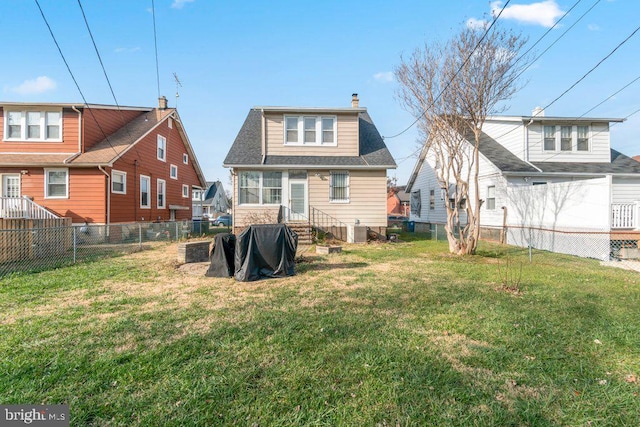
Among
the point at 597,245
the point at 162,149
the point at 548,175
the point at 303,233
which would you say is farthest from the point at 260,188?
the point at 548,175

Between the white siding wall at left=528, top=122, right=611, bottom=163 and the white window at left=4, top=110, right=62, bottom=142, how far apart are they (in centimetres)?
2284

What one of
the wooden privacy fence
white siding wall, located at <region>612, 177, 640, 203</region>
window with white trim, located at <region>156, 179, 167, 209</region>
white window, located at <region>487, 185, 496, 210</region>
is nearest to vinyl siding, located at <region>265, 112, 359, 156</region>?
white window, located at <region>487, 185, 496, 210</region>

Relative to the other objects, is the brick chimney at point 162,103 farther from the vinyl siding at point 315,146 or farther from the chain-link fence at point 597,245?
the chain-link fence at point 597,245

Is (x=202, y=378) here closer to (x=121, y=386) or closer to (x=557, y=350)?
(x=121, y=386)

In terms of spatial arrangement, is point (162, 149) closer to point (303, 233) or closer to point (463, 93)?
point (303, 233)

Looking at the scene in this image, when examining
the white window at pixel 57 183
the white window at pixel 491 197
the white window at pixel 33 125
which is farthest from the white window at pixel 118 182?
the white window at pixel 491 197

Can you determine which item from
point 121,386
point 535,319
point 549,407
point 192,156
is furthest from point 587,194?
point 192,156

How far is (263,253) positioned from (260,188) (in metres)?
6.93

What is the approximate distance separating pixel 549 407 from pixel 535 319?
2.15 meters

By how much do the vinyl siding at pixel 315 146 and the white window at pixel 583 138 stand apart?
11348mm

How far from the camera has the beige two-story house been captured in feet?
42.3

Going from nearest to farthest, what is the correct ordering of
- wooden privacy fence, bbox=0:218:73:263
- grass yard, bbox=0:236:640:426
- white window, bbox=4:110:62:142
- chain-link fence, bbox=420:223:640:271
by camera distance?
grass yard, bbox=0:236:640:426, wooden privacy fence, bbox=0:218:73:263, chain-link fence, bbox=420:223:640:271, white window, bbox=4:110:62:142

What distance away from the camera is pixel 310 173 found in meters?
13.1

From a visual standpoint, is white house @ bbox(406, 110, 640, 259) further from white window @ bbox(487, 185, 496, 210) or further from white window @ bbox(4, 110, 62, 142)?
white window @ bbox(4, 110, 62, 142)
